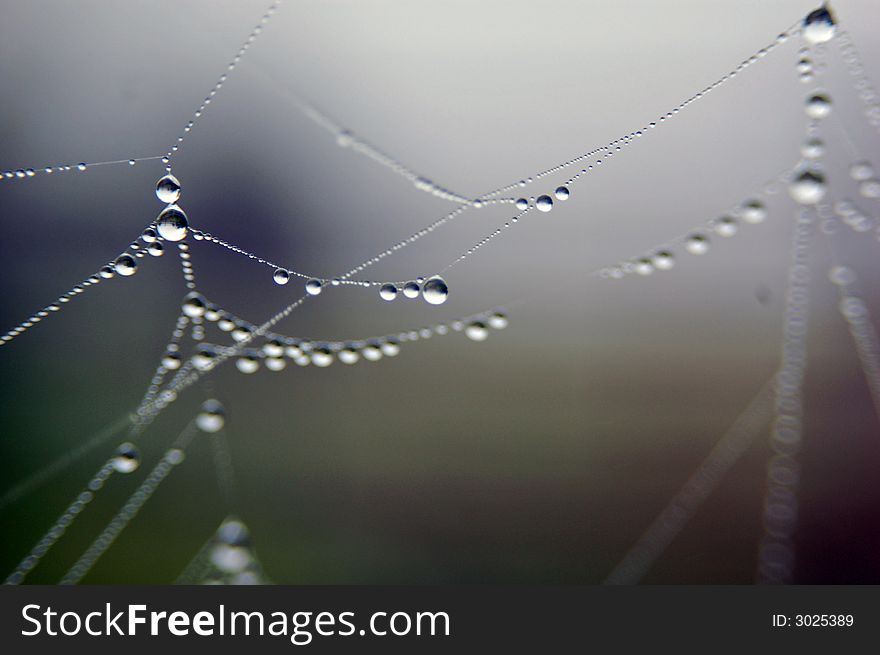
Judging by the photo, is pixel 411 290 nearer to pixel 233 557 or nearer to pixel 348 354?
pixel 348 354

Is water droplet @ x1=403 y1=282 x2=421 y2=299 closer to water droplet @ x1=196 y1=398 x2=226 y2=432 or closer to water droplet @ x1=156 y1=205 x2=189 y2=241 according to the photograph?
water droplet @ x1=156 y1=205 x2=189 y2=241

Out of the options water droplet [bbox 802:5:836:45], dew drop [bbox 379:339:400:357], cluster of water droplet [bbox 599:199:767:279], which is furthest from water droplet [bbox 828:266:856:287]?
dew drop [bbox 379:339:400:357]

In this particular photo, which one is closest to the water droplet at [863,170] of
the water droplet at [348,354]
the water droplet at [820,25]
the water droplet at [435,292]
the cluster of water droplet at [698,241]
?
the cluster of water droplet at [698,241]

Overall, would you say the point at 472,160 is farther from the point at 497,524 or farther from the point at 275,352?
the point at 497,524

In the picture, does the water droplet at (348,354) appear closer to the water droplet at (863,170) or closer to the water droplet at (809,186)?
the water droplet at (809,186)

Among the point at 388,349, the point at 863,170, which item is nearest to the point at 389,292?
the point at 388,349

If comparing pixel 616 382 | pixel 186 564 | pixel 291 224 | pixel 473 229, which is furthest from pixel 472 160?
pixel 186 564
